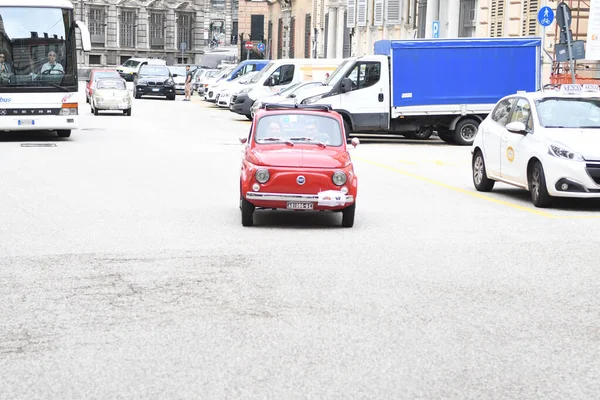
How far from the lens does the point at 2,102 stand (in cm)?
2572

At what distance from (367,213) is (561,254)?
3.70m

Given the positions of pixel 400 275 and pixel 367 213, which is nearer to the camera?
pixel 400 275

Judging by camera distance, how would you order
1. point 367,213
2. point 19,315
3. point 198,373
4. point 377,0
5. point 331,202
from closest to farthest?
point 198,373
point 19,315
point 331,202
point 367,213
point 377,0

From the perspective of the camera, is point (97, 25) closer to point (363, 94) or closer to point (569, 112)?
point (363, 94)

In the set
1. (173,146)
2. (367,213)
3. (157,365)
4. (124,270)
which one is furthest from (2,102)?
(157,365)

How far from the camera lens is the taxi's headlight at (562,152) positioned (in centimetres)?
1471

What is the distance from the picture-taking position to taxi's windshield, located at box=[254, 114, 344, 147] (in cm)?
1362

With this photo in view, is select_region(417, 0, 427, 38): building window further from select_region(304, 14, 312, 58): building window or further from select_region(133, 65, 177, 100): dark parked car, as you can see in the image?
select_region(304, 14, 312, 58): building window

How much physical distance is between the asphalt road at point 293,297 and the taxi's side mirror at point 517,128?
1003mm

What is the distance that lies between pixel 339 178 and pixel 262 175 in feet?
2.72

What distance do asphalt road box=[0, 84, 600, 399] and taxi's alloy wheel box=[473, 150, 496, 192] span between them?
493 millimetres

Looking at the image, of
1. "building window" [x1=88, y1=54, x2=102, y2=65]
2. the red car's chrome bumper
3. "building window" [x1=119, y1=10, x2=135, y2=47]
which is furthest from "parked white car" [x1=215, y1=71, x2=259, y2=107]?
"building window" [x1=119, y1=10, x2=135, y2=47]

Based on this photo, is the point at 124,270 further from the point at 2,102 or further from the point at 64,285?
the point at 2,102

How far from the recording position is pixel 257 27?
100 m
